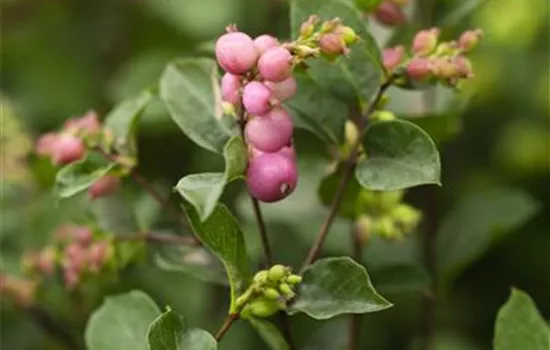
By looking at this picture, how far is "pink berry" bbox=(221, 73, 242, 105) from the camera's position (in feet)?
2.95

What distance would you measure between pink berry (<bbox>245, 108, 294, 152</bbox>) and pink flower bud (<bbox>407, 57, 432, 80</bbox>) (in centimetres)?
15

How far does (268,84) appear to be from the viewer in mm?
886

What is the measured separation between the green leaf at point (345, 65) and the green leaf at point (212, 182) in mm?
170

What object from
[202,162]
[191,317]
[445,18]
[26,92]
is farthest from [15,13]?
[445,18]

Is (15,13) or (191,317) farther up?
(15,13)

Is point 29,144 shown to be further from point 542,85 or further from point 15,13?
point 542,85

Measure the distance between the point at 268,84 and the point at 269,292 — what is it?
0.16 meters

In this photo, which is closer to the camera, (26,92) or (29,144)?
(29,144)

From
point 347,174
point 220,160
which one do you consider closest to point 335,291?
point 347,174

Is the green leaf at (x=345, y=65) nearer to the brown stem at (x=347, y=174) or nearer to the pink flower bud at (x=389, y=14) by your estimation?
the brown stem at (x=347, y=174)

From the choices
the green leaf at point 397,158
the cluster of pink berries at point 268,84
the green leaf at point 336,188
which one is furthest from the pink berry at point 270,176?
the green leaf at point 336,188

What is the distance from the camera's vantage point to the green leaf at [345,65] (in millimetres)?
1005

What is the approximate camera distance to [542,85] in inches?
74.0

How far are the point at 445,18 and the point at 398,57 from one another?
0.26 meters
